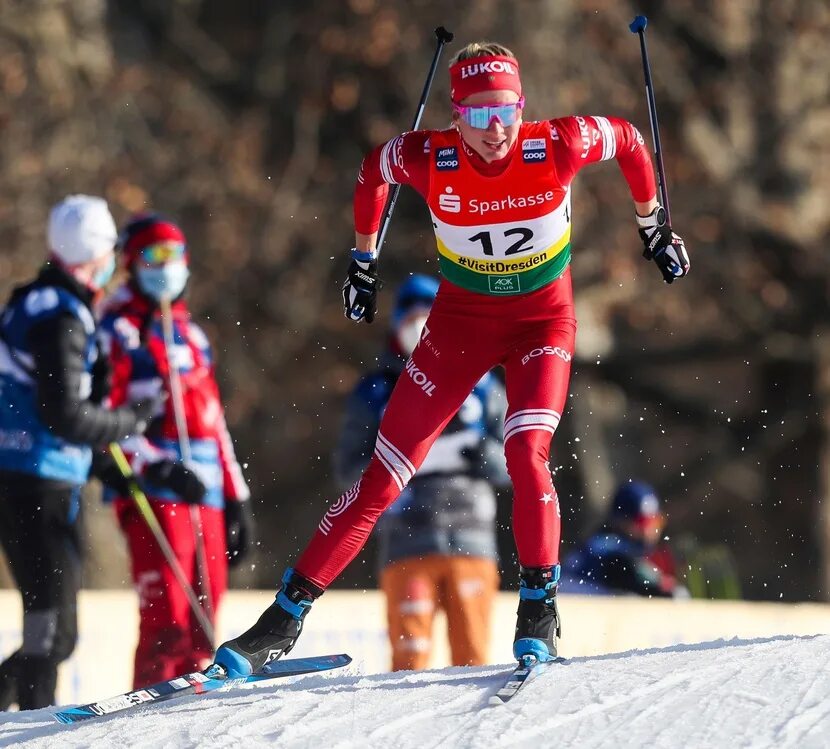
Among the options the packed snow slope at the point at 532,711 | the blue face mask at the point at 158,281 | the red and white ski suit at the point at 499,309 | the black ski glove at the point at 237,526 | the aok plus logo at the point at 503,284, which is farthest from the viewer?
the black ski glove at the point at 237,526

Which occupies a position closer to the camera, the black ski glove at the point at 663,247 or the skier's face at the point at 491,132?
the skier's face at the point at 491,132

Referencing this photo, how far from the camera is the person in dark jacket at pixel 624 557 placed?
8.22 metres

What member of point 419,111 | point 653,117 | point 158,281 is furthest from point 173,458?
point 653,117

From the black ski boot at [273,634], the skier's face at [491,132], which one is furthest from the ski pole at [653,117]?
the black ski boot at [273,634]

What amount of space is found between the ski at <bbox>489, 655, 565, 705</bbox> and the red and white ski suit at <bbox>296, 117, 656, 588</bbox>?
0.99ft

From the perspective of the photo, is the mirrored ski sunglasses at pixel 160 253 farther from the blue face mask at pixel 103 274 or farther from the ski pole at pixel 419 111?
the ski pole at pixel 419 111

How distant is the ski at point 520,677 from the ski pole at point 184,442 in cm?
170

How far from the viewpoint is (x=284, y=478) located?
1608 centimetres

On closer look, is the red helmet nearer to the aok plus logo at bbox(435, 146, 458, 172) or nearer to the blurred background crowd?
the aok plus logo at bbox(435, 146, 458, 172)

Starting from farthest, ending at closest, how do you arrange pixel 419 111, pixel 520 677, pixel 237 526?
pixel 237 526
pixel 419 111
pixel 520 677

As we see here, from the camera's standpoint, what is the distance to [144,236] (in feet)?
21.1

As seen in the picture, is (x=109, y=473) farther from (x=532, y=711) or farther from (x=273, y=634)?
(x=532, y=711)

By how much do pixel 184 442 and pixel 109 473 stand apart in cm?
32

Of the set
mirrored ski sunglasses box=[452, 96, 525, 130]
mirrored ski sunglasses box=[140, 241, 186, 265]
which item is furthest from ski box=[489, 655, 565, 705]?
mirrored ski sunglasses box=[140, 241, 186, 265]
